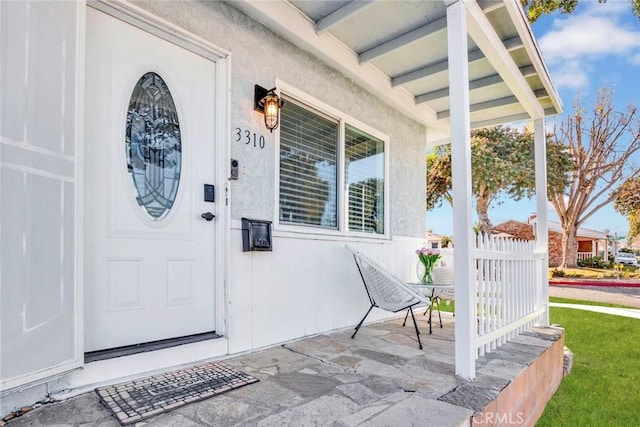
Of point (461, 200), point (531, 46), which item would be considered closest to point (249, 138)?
point (461, 200)

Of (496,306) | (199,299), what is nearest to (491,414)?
(496,306)

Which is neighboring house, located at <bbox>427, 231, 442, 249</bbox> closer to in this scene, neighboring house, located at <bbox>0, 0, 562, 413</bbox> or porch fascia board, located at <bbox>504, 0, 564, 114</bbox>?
neighboring house, located at <bbox>0, 0, 562, 413</bbox>

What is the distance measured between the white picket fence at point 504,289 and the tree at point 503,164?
32.0ft

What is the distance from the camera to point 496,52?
9.96 feet

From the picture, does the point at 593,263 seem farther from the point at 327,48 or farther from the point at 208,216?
the point at 208,216

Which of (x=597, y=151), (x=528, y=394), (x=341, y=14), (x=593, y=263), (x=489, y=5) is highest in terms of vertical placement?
(x=597, y=151)

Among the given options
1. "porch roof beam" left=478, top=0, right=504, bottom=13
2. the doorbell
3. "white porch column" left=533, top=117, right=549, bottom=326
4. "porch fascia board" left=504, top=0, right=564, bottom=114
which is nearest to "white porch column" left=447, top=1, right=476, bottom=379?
"porch roof beam" left=478, top=0, right=504, bottom=13

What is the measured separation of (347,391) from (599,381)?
2700 millimetres

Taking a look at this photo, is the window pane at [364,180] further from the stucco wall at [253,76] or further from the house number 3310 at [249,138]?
the house number 3310 at [249,138]

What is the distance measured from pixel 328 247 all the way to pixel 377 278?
62 centimetres

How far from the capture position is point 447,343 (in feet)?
10.4

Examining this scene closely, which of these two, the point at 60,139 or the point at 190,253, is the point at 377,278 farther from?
the point at 60,139

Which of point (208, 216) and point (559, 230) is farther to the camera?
point (559, 230)

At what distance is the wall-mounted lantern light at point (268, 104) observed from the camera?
2953mm
